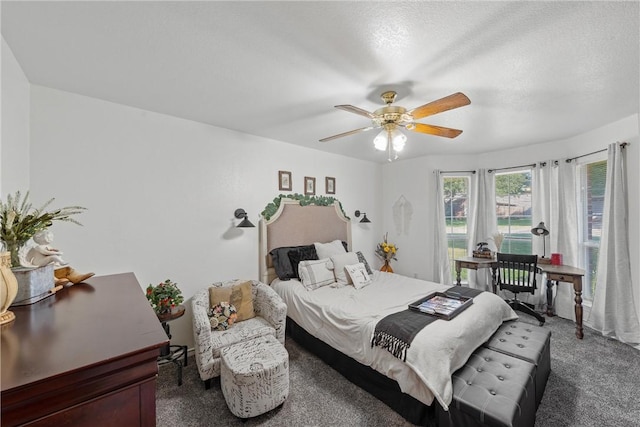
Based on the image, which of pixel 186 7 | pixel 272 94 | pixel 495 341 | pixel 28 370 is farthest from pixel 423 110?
pixel 28 370

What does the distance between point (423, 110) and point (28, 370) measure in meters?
2.24

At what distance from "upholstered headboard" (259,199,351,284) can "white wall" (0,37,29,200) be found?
79.6 inches

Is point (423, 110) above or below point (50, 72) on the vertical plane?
below

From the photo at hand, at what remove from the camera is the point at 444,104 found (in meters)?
1.80

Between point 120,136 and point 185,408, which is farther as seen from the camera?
point 120,136

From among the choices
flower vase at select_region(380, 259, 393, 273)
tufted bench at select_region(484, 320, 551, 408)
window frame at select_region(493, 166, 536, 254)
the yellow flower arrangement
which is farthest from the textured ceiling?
flower vase at select_region(380, 259, 393, 273)

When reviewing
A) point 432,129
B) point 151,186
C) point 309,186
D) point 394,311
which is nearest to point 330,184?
point 309,186

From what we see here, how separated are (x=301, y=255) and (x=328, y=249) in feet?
1.36

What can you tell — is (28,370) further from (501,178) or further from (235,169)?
(501,178)

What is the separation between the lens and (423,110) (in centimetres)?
191

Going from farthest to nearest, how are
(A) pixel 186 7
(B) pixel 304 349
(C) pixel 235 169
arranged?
1. (C) pixel 235 169
2. (B) pixel 304 349
3. (A) pixel 186 7

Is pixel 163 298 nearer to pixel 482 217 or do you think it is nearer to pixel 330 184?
pixel 330 184

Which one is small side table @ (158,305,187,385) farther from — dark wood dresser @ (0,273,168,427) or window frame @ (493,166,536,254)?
window frame @ (493,166,536,254)

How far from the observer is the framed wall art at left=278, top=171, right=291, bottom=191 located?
3.48m
